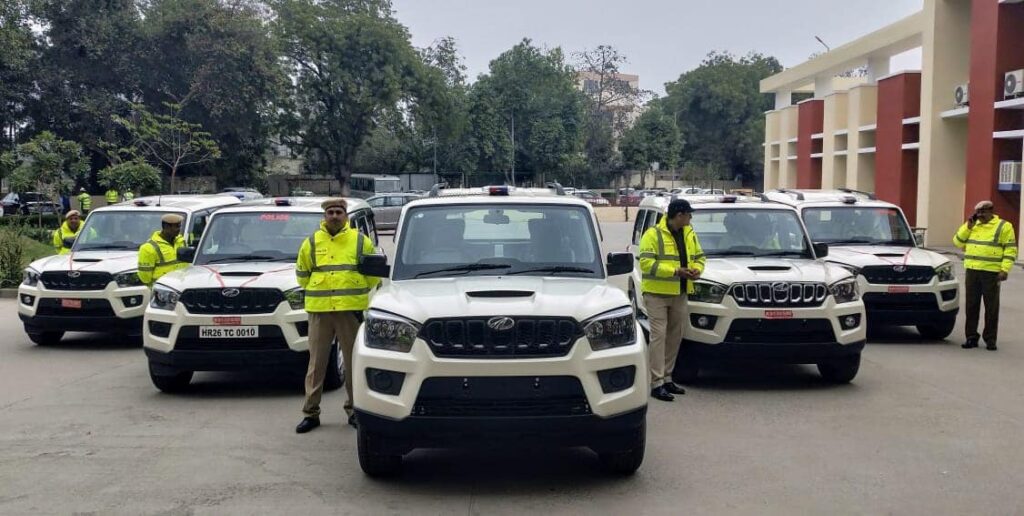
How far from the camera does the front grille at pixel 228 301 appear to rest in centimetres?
945

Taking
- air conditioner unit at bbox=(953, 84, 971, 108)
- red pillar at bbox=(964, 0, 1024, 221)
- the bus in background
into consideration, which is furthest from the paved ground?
the bus in background

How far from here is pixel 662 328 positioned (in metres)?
9.45

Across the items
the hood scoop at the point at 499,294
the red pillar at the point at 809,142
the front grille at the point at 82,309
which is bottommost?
the front grille at the point at 82,309

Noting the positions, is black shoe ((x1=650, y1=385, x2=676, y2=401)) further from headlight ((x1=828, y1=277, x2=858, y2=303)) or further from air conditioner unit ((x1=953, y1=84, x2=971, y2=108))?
air conditioner unit ((x1=953, y1=84, x2=971, y2=108))

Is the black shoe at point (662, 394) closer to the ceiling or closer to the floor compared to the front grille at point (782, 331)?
closer to the floor

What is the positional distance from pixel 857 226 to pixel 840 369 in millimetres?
4422

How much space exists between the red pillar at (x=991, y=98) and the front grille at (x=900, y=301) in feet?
57.8

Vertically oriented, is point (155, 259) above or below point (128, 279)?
above

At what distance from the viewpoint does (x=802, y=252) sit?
1093 cm

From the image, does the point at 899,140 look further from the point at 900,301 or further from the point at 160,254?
the point at 160,254

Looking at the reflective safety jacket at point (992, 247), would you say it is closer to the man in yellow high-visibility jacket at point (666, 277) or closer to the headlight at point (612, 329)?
the man in yellow high-visibility jacket at point (666, 277)

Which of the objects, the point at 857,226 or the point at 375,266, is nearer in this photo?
the point at 375,266

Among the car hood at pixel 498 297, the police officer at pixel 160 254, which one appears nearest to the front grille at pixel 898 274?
the car hood at pixel 498 297

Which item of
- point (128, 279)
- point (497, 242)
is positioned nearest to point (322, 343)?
point (497, 242)
